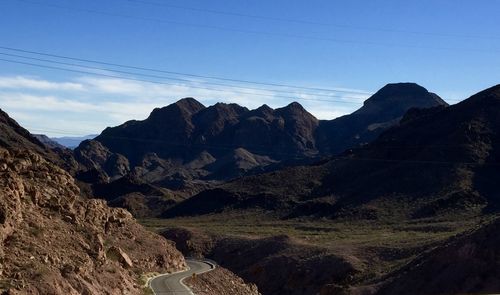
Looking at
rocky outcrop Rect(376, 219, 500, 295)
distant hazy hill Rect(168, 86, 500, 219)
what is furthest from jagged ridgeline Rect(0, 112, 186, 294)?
distant hazy hill Rect(168, 86, 500, 219)

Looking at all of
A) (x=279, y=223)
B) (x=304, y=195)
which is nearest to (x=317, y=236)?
→ (x=279, y=223)

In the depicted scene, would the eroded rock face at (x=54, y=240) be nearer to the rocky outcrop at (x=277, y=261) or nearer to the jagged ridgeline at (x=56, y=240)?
the jagged ridgeline at (x=56, y=240)

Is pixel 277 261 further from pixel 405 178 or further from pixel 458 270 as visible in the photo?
pixel 405 178

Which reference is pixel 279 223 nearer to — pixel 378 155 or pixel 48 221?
pixel 378 155

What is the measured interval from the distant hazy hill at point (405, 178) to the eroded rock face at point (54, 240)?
5559cm

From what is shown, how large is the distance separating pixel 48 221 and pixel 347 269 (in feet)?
99.3

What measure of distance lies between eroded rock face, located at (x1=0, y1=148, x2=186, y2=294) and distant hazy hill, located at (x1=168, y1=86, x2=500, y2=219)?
55593 mm

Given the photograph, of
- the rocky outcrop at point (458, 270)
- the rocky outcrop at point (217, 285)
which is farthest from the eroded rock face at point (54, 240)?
the rocky outcrop at point (458, 270)

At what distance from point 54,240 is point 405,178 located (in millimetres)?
77666

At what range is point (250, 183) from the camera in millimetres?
128250

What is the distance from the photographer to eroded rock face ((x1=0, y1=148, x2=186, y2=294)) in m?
26.5

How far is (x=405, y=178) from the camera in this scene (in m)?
102

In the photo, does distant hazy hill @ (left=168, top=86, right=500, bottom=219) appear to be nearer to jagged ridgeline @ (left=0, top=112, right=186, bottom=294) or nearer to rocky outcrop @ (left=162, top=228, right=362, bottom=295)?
rocky outcrop @ (left=162, top=228, right=362, bottom=295)

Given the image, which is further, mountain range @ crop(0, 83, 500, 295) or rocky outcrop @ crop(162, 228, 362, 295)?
rocky outcrop @ crop(162, 228, 362, 295)
